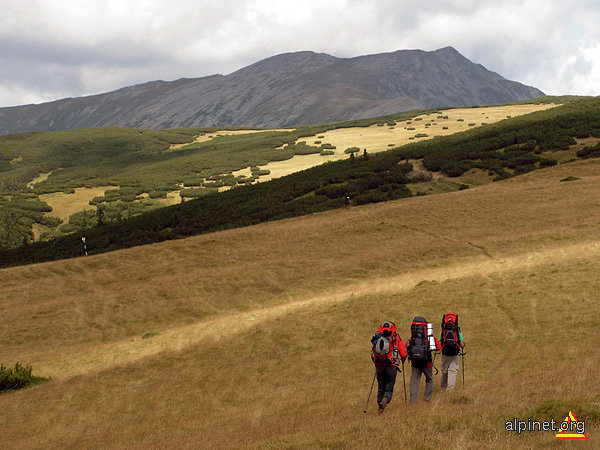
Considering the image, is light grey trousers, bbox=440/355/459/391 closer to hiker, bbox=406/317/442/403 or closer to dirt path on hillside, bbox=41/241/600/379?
hiker, bbox=406/317/442/403

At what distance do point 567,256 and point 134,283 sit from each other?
2681 centimetres

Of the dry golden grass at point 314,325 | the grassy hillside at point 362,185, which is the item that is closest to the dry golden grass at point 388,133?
the grassy hillside at point 362,185

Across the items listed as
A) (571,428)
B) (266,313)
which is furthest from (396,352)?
(266,313)

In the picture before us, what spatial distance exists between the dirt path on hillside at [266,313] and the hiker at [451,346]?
39.0 ft

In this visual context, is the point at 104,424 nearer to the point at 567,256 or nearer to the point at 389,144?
A: the point at 567,256

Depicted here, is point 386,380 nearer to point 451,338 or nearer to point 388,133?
point 451,338

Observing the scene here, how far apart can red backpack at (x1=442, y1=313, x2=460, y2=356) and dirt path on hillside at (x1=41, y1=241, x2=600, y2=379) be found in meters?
12.1

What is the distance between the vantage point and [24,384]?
18188 mm

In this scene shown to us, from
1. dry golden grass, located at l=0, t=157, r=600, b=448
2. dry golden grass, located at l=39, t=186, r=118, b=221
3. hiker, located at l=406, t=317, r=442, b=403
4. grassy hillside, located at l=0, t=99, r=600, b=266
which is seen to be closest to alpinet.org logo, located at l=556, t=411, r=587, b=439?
dry golden grass, located at l=0, t=157, r=600, b=448

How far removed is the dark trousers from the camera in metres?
10.5

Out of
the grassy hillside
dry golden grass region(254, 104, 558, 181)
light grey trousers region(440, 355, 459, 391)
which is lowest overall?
light grey trousers region(440, 355, 459, 391)

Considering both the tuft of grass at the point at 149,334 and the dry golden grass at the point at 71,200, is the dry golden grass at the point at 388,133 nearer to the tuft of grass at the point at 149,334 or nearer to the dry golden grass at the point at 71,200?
the dry golden grass at the point at 71,200

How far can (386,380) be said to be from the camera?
1056 centimetres

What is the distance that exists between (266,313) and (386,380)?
539 inches
